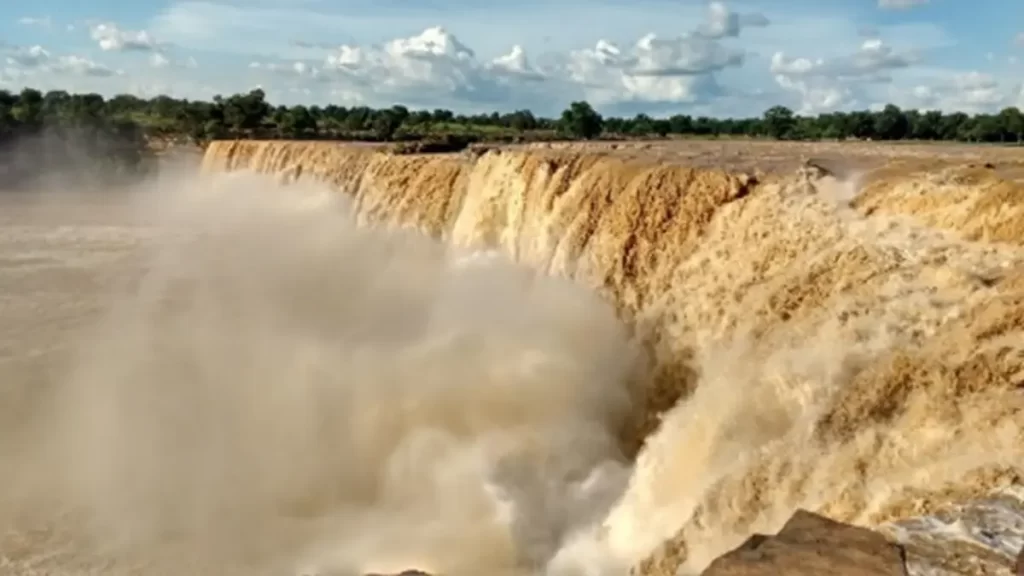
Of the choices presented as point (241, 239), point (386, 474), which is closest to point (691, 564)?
point (386, 474)

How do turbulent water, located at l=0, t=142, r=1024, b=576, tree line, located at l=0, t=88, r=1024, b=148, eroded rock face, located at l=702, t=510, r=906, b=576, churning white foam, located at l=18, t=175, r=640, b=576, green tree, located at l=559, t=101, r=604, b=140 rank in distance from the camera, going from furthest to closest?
green tree, located at l=559, t=101, r=604, b=140, tree line, located at l=0, t=88, r=1024, b=148, churning white foam, located at l=18, t=175, r=640, b=576, turbulent water, located at l=0, t=142, r=1024, b=576, eroded rock face, located at l=702, t=510, r=906, b=576

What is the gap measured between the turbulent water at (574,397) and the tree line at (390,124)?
2995cm

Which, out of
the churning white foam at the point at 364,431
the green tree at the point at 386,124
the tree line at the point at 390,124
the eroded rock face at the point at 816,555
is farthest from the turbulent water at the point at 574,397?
the green tree at the point at 386,124

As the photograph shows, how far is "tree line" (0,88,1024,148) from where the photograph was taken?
145ft

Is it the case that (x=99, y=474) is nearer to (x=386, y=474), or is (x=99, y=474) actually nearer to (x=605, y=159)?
(x=386, y=474)

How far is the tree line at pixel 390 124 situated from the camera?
145ft

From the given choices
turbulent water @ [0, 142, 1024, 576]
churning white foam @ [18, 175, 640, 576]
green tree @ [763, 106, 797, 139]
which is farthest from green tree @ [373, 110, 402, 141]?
churning white foam @ [18, 175, 640, 576]

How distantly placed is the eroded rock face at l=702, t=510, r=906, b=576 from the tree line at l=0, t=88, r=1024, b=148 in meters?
38.3

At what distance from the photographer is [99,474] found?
41.5 feet

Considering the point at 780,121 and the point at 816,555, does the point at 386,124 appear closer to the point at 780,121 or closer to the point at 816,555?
the point at 780,121

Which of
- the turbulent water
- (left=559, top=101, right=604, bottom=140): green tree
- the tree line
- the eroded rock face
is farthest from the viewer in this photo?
(left=559, top=101, right=604, bottom=140): green tree

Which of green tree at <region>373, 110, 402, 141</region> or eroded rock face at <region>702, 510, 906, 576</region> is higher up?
eroded rock face at <region>702, 510, 906, 576</region>

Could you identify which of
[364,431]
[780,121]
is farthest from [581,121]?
[364,431]

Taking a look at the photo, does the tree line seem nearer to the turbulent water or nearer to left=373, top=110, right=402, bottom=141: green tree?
left=373, top=110, right=402, bottom=141: green tree
